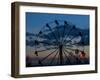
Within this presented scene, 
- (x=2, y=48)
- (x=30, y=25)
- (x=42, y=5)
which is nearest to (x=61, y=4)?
(x=42, y=5)

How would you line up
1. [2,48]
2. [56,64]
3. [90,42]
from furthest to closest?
[90,42]
[56,64]
[2,48]

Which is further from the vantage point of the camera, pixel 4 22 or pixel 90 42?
pixel 90 42

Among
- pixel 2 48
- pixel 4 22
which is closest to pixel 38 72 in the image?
pixel 2 48

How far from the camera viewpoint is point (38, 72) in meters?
2.04

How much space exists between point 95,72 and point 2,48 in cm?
86

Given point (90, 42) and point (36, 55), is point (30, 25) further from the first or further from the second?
point (90, 42)

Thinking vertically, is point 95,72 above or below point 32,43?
below

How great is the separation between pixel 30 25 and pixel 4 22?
0.21 m

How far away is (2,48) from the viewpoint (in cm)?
193

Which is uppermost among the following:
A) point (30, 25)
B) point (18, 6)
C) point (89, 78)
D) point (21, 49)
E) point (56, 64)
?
point (18, 6)

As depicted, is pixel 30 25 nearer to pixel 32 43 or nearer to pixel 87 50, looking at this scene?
pixel 32 43

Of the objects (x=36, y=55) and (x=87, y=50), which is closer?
(x=36, y=55)

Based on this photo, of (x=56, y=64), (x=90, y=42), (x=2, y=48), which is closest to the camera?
(x=2, y=48)

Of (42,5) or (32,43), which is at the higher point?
(42,5)
